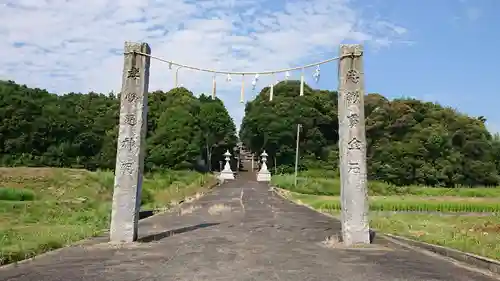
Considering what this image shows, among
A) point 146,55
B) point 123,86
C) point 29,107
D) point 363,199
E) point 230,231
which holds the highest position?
point 29,107

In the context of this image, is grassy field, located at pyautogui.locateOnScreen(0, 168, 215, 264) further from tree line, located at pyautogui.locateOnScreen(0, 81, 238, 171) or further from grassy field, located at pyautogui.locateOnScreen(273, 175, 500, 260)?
tree line, located at pyautogui.locateOnScreen(0, 81, 238, 171)

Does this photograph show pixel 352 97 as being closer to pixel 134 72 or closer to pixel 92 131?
pixel 134 72

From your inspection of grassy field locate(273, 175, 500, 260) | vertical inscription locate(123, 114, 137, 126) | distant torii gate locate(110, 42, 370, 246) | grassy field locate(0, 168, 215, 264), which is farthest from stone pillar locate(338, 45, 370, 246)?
grassy field locate(0, 168, 215, 264)

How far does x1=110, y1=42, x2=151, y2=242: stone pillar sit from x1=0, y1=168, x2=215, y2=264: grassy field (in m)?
1.48

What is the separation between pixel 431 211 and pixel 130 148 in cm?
2489

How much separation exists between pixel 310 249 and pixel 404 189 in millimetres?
40737

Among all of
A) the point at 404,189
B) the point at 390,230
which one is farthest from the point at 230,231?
the point at 404,189

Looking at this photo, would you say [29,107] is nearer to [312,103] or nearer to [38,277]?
[312,103]

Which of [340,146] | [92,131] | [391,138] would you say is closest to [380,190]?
[391,138]

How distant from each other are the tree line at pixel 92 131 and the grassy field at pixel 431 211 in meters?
15.0

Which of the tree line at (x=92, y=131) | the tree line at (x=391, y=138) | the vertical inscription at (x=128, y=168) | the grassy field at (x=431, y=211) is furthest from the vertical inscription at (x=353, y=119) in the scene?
the tree line at (x=92, y=131)

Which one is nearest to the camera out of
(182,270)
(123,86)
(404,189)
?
(182,270)

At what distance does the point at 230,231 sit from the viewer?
1526cm

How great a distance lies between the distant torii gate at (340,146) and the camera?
39.7ft
